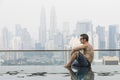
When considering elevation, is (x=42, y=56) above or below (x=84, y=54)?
below

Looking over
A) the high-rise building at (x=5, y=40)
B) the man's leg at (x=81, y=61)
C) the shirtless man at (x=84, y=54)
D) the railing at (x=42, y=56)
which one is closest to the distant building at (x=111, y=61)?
the railing at (x=42, y=56)

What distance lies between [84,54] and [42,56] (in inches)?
69.1

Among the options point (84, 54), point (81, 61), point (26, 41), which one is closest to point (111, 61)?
point (84, 54)

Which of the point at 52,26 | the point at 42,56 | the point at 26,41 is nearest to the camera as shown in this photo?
the point at 42,56

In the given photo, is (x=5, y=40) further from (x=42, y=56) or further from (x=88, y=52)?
(x=88, y=52)

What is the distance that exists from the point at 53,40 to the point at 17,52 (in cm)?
510

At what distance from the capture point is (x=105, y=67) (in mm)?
7840

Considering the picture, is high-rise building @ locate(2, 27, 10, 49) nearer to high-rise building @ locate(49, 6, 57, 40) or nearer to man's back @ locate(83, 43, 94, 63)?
high-rise building @ locate(49, 6, 57, 40)

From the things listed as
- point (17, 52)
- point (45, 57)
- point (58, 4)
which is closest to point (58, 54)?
point (45, 57)

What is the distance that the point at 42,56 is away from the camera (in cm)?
801

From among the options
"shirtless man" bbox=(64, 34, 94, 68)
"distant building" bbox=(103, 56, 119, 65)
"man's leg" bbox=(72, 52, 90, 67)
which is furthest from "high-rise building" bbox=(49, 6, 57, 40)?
"man's leg" bbox=(72, 52, 90, 67)

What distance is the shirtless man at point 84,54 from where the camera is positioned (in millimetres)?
6141

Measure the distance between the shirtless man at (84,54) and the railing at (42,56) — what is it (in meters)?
1.13

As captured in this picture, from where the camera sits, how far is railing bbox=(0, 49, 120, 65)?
7723 millimetres
